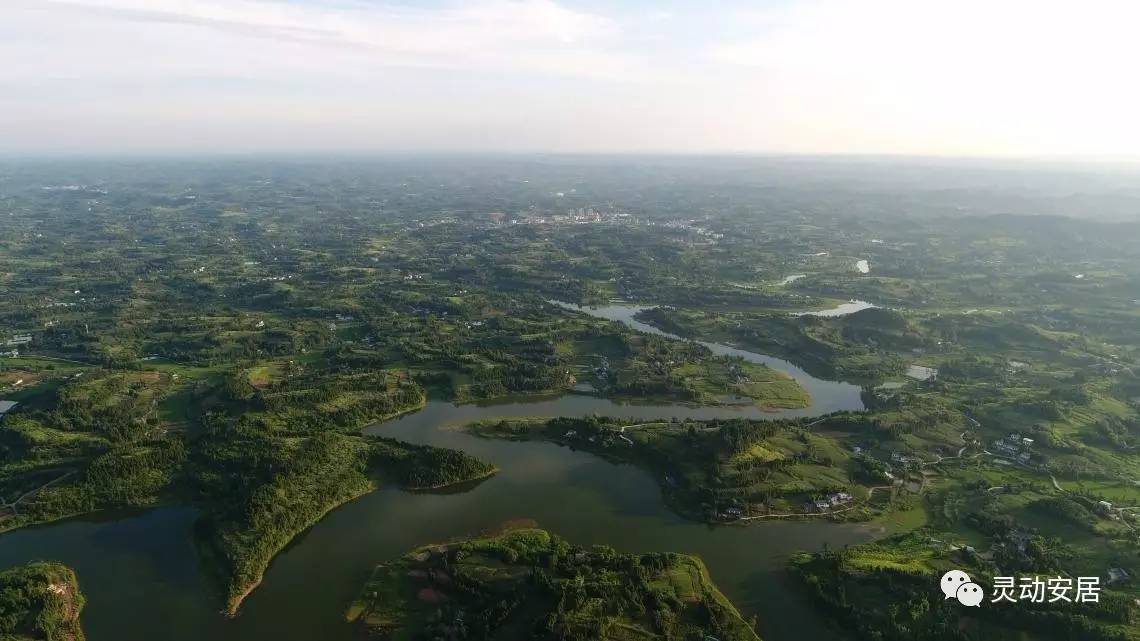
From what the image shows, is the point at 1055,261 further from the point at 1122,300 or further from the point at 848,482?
the point at 848,482

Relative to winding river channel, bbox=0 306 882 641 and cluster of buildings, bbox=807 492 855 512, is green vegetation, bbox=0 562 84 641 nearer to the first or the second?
winding river channel, bbox=0 306 882 641

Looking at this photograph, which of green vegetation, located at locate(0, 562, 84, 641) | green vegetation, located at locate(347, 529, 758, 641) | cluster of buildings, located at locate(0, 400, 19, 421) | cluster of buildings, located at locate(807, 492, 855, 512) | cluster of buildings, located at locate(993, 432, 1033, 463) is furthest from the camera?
cluster of buildings, located at locate(0, 400, 19, 421)

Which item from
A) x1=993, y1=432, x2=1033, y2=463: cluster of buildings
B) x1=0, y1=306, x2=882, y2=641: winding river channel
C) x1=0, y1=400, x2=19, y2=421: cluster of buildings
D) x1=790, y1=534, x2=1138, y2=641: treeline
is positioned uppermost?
x1=993, y1=432, x2=1033, y2=463: cluster of buildings

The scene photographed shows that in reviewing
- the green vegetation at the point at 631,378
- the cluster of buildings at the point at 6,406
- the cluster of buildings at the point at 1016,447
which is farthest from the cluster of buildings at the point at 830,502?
the cluster of buildings at the point at 6,406

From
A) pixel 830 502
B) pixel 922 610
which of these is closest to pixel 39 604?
pixel 922 610

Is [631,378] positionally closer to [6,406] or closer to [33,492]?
[33,492]

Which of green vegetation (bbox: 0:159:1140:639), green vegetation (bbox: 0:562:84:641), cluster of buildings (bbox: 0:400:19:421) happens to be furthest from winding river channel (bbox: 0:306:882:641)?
cluster of buildings (bbox: 0:400:19:421)

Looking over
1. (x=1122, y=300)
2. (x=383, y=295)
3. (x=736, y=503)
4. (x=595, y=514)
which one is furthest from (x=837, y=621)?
(x=1122, y=300)
